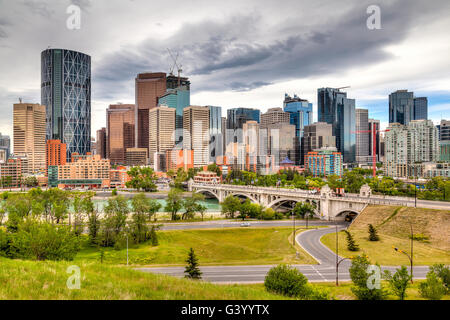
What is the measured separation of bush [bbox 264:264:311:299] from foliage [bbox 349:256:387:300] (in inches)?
137

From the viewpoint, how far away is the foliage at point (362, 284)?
65.6ft

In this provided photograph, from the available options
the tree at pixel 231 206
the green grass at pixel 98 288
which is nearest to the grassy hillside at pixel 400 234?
the tree at pixel 231 206

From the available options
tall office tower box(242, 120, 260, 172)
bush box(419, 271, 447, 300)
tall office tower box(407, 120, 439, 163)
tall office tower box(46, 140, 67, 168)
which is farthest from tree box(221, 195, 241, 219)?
tall office tower box(46, 140, 67, 168)

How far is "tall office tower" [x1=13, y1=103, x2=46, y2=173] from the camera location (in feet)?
568

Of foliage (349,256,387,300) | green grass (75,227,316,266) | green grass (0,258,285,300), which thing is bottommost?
green grass (75,227,316,266)

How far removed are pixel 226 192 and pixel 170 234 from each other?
5088 cm

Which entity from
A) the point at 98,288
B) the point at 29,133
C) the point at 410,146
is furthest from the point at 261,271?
the point at 29,133

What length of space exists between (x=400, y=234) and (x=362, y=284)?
25.3 metres

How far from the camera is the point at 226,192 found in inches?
3839

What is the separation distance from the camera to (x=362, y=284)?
2086 cm

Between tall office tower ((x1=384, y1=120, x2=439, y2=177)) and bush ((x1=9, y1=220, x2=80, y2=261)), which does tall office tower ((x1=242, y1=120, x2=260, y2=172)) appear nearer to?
tall office tower ((x1=384, y1=120, x2=439, y2=177))

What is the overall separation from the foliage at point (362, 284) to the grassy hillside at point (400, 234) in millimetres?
12248

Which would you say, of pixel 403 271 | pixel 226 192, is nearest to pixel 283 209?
pixel 226 192
